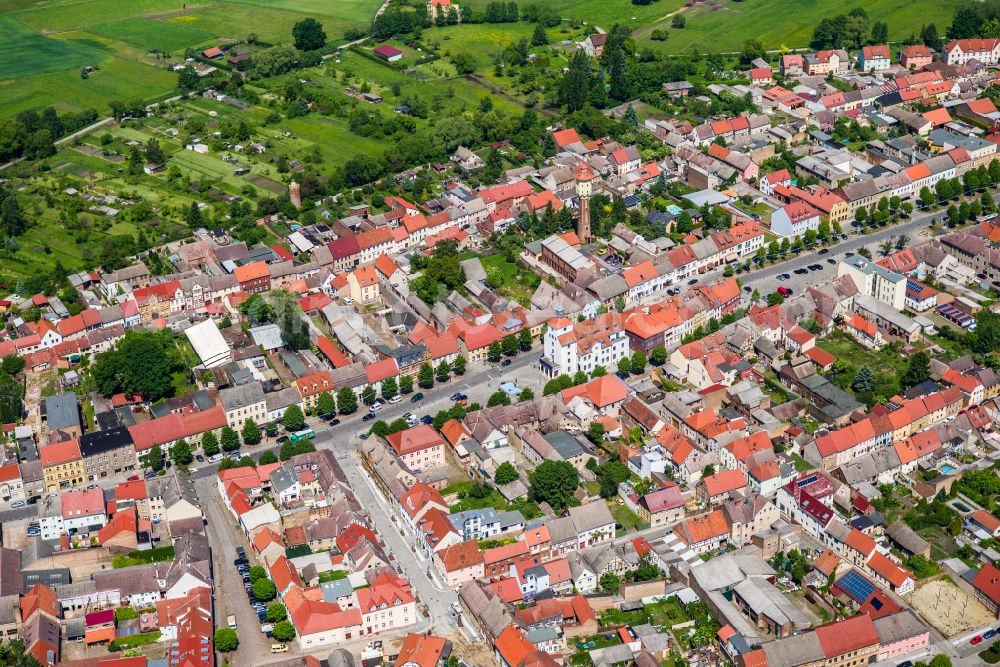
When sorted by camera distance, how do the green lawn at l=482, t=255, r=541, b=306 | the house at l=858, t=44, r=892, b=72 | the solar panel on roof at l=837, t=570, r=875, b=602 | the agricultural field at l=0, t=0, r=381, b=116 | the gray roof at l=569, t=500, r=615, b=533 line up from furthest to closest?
the agricultural field at l=0, t=0, r=381, b=116 → the house at l=858, t=44, r=892, b=72 → the green lawn at l=482, t=255, r=541, b=306 → the gray roof at l=569, t=500, r=615, b=533 → the solar panel on roof at l=837, t=570, r=875, b=602

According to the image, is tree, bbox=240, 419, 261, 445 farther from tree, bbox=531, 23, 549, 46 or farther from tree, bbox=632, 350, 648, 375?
tree, bbox=531, 23, 549, 46

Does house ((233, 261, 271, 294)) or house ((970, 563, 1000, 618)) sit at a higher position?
house ((233, 261, 271, 294))

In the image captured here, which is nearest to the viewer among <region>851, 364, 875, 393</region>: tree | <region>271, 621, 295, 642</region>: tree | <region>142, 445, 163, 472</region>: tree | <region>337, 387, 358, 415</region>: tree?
<region>271, 621, 295, 642</region>: tree

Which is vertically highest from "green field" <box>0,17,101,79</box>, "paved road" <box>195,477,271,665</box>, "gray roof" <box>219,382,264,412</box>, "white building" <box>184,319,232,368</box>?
"green field" <box>0,17,101,79</box>

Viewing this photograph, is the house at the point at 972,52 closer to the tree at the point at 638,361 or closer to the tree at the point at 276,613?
the tree at the point at 638,361

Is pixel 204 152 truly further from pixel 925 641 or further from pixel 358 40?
pixel 925 641

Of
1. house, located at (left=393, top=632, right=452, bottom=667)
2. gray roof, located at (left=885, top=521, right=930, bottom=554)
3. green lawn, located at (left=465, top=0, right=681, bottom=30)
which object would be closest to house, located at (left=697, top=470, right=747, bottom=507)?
gray roof, located at (left=885, top=521, right=930, bottom=554)

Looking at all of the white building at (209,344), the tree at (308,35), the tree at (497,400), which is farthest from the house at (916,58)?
the white building at (209,344)
